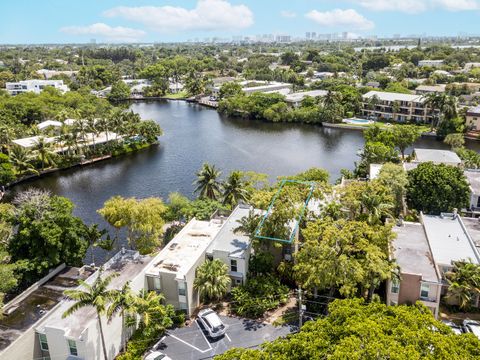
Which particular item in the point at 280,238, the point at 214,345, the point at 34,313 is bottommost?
the point at 214,345

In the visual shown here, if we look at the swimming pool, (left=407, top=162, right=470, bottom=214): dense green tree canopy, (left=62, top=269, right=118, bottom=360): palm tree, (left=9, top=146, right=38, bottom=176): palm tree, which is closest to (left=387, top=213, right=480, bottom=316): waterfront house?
(left=407, top=162, right=470, bottom=214): dense green tree canopy

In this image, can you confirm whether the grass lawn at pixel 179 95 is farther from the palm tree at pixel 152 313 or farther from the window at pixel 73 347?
the window at pixel 73 347

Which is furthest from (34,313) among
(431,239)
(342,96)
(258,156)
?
(342,96)

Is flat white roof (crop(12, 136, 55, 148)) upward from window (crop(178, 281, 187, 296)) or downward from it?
upward

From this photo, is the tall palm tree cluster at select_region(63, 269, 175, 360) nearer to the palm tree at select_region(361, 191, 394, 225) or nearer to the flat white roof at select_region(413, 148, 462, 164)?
the palm tree at select_region(361, 191, 394, 225)

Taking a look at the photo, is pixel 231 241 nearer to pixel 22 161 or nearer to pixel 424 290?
pixel 424 290

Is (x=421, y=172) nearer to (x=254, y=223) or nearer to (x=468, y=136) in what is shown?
(x=254, y=223)
